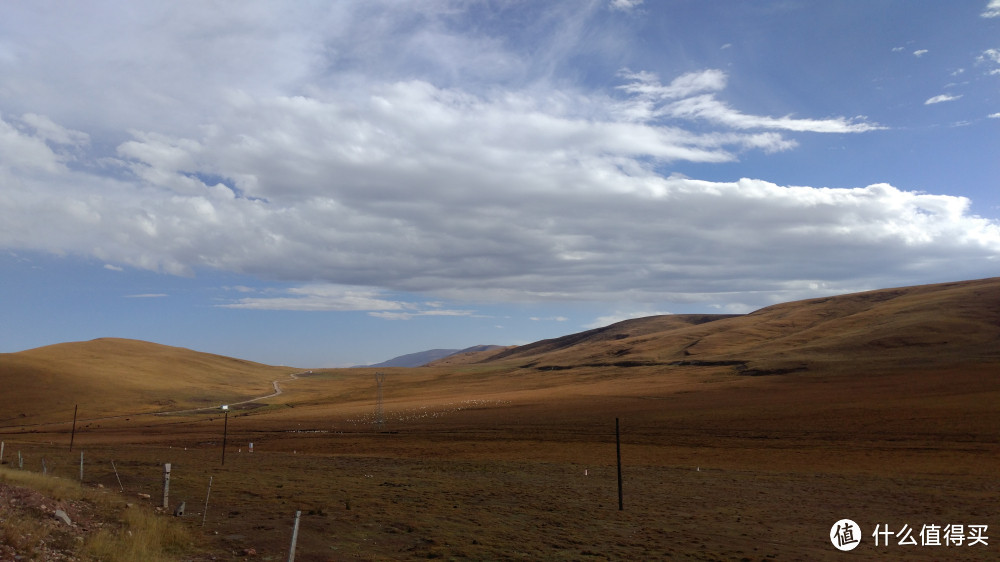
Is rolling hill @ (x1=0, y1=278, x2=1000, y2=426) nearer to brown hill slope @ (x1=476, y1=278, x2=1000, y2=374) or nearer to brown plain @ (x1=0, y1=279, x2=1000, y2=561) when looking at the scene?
brown hill slope @ (x1=476, y1=278, x2=1000, y2=374)

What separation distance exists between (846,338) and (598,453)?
233 feet

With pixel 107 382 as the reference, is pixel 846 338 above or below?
above

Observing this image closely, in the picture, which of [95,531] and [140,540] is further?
[95,531]

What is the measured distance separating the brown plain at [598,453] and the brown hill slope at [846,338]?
0.75m

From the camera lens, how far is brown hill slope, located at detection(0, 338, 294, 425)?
72.9m

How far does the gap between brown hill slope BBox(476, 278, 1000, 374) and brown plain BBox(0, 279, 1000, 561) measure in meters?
0.75


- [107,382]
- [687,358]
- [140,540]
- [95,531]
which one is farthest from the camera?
[687,358]

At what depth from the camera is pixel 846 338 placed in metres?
87.5

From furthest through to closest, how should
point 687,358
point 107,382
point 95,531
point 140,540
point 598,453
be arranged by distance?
1. point 687,358
2. point 107,382
3. point 598,453
4. point 95,531
5. point 140,540

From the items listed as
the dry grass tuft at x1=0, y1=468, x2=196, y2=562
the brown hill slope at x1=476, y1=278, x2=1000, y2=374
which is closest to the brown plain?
the brown hill slope at x1=476, y1=278, x2=1000, y2=374

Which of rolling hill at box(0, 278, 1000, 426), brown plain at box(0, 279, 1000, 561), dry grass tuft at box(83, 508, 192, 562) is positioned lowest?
brown plain at box(0, 279, 1000, 561)

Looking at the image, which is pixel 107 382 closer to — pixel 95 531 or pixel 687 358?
pixel 95 531

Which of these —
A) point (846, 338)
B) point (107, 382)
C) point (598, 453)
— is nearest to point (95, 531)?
point (598, 453)

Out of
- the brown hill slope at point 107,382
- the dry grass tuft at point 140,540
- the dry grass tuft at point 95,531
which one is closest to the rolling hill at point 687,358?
the brown hill slope at point 107,382
